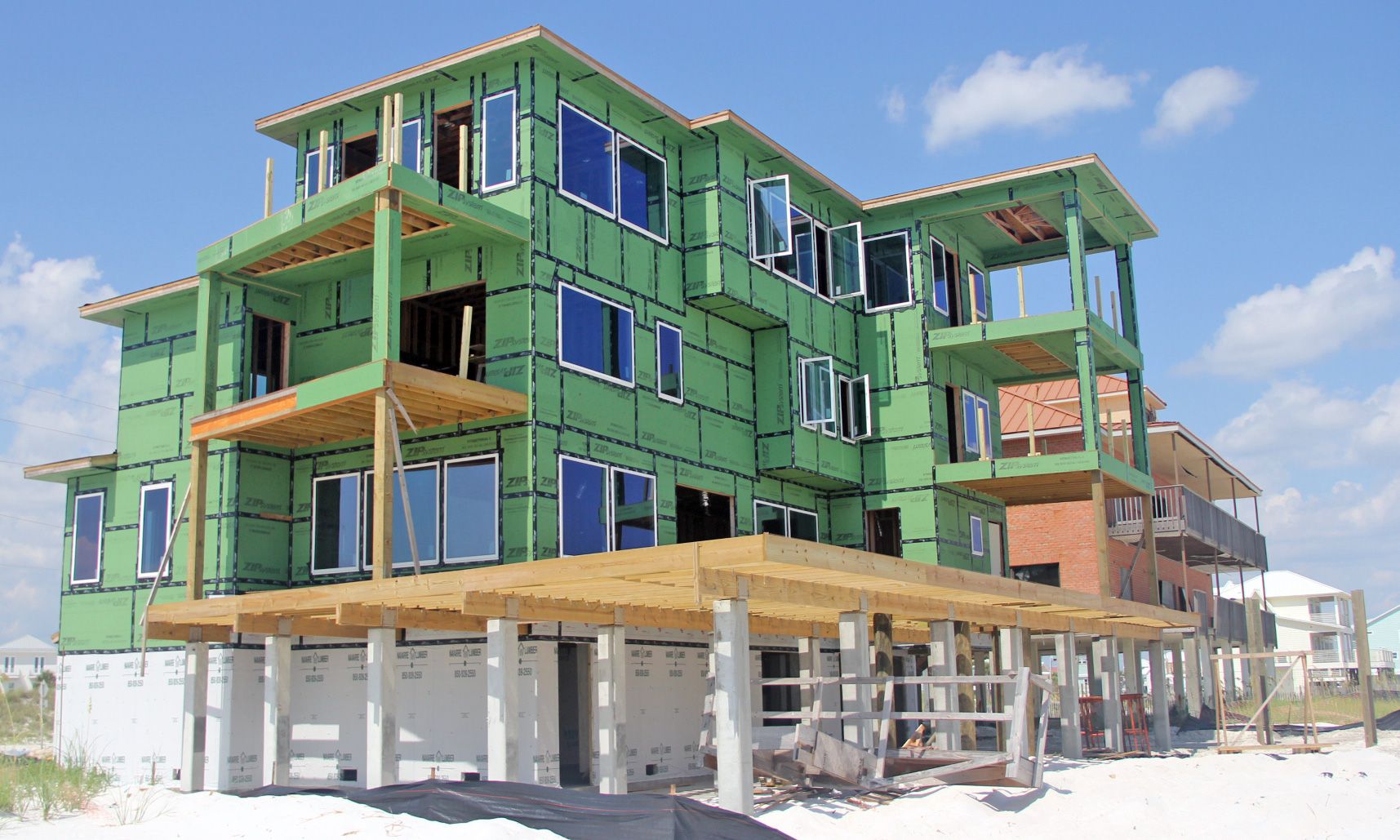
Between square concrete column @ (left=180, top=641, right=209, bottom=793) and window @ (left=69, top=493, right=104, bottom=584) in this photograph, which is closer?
square concrete column @ (left=180, top=641, right=209, bottom=793)

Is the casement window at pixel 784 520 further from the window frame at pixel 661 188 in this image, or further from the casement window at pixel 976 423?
the window frame at pixel 661 188

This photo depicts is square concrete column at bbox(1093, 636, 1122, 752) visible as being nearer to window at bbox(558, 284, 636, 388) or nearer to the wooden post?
the wooden post

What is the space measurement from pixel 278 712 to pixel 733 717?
8.75m

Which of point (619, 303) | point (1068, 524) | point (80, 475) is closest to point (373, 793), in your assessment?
point (619, 303)

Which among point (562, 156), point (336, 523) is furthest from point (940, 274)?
point (336, 523)

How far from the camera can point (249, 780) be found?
21.7 meters

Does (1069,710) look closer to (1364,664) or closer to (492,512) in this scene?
(1364,664)

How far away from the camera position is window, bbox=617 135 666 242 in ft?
76.9

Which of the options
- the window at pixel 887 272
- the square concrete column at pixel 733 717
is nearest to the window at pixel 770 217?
the window at pixel 887 272

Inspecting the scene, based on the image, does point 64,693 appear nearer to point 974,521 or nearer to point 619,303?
point 619,303

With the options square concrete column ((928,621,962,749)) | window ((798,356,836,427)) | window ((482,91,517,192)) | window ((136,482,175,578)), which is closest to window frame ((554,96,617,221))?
window ((482,91,517,192))

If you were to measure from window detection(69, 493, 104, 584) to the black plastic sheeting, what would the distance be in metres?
13.3

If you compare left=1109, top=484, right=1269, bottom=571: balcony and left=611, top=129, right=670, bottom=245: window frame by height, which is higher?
left=611, top=129, right=670, bottom=245: window frame

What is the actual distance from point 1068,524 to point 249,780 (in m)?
25.0
